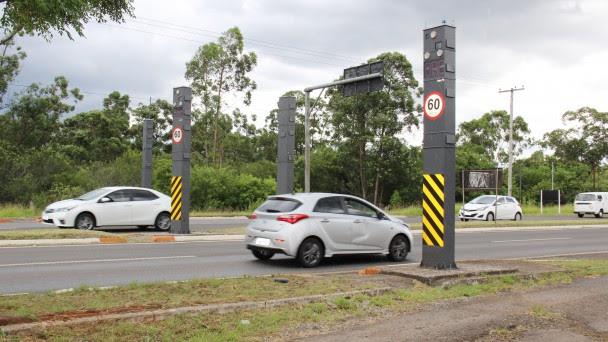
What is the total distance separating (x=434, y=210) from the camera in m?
10.8

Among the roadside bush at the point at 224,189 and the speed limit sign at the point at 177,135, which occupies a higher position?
the speed limit sign at the point at 177,135

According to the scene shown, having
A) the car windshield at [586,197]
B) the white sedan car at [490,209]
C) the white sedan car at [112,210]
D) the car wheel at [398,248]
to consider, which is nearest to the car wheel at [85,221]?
the white sedan car at [112,210]

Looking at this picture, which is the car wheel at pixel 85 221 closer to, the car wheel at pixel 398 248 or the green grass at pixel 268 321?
the car wheel at pixel 398 248

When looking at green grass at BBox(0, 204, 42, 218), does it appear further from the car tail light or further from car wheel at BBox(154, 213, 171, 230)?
the car tail light

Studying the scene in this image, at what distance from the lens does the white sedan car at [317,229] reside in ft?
40.6

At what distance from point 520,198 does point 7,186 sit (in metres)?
49.9

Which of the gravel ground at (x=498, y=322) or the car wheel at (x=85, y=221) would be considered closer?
the gravel ground at (x=498, y=322)

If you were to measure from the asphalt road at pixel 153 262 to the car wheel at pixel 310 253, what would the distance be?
21 centimetres

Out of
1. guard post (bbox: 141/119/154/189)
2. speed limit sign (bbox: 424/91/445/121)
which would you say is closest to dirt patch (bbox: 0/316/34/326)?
speed limit sign (bbox: 424/91/445/121)

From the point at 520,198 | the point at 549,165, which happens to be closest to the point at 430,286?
the point at 520,198

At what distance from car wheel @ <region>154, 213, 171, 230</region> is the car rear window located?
29.4 feet

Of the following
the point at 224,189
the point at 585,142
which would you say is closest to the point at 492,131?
the point at 585,142

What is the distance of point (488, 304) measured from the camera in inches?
329

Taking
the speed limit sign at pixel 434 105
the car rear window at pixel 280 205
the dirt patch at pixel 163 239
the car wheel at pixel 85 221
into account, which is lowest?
the dirt patch at pixel 163 239
